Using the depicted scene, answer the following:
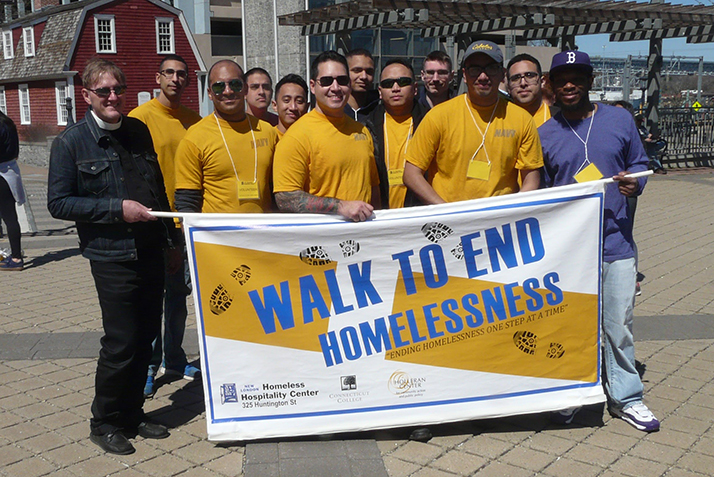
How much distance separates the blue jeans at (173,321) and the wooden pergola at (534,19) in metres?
9.72

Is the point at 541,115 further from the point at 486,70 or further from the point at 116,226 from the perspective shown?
the point at 116,226

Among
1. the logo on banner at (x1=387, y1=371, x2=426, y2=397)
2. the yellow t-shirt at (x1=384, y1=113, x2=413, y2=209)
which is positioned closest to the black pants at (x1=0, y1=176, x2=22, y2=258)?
the yellow t-shirt at (x1=384, y1=113, x2=413, y2=209)

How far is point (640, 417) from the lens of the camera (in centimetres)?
425

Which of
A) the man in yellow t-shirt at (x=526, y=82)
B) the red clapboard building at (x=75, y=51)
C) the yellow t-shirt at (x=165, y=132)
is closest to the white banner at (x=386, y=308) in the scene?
the yellow t-shirt at (x=165, y=132)

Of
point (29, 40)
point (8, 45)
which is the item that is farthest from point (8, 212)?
point (8, 45)

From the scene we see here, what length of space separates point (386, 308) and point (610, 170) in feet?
4.97

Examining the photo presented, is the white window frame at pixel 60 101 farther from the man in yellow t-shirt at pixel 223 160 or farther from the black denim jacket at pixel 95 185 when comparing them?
the black denim jacket at pixel 95 185

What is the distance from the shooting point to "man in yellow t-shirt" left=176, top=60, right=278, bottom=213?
14.1 ft

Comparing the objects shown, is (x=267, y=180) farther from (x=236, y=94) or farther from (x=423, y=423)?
(x=423, y=423)

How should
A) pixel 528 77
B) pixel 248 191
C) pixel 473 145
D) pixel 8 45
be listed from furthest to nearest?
pixel 8 45, pixel 528 77, pixel 248 191, pixel 473 145

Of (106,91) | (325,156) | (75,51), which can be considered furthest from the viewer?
(75,51)

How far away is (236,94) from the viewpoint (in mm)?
4320

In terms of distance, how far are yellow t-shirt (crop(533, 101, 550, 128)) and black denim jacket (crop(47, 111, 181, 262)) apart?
3.20 meters

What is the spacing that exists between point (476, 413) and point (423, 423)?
31cm
